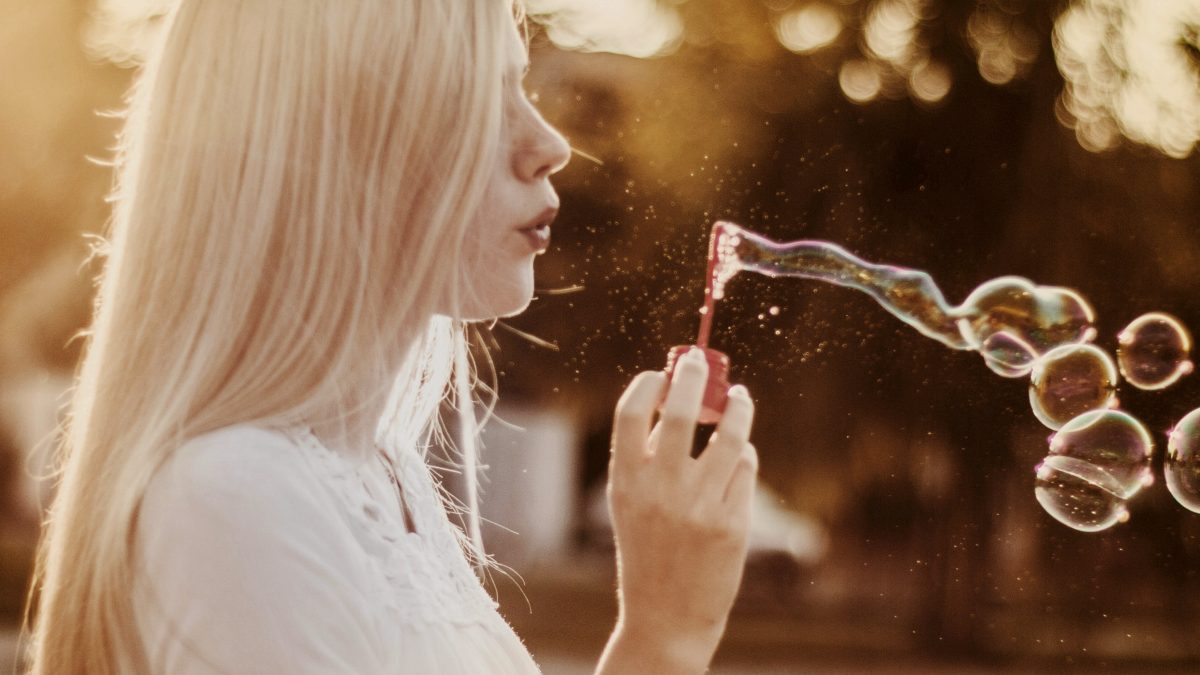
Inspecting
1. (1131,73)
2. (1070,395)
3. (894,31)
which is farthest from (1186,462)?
(894,31)

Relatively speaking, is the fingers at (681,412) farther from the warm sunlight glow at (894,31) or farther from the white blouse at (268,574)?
the warm sunlight glow at (894,31)

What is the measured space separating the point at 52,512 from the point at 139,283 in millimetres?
251

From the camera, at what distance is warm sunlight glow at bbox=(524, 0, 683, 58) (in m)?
7.69

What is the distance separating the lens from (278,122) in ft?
3.55

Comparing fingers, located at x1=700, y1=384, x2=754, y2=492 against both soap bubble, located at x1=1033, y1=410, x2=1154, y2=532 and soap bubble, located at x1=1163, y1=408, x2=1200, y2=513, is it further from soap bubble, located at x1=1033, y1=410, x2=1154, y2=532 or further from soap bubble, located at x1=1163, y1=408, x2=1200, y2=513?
soap bubble, located at x1=1163, y1=408, x2=1200, y2=513

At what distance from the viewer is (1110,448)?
8.38 ft

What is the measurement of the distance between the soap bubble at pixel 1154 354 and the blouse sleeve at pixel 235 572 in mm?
2056

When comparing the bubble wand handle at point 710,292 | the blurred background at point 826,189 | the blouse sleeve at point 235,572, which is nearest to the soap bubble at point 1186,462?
the bubble wand handle at point 710,292

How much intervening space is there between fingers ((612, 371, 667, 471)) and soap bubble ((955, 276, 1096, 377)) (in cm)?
141

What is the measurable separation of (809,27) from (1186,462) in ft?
24.0

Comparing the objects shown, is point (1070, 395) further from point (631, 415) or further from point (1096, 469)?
point (631, 415)

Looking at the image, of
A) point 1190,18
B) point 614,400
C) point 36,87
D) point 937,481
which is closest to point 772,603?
point 937,481

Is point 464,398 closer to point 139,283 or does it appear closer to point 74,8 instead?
point 139,283

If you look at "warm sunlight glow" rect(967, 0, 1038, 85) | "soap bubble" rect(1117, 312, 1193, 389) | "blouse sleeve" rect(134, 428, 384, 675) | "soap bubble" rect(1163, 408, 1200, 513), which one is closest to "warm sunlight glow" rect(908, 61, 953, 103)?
"warm sunlight glow" rect(967, 0, 1038, 85)
